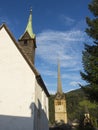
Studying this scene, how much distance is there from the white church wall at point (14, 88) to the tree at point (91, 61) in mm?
4197

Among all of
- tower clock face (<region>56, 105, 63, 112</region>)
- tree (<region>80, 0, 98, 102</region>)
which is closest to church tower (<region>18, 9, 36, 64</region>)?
tree (<region>80, 0, 98, 102</region>)

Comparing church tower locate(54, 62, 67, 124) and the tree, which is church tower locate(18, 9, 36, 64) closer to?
the tree

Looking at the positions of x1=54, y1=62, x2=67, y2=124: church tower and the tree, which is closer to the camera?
the tree

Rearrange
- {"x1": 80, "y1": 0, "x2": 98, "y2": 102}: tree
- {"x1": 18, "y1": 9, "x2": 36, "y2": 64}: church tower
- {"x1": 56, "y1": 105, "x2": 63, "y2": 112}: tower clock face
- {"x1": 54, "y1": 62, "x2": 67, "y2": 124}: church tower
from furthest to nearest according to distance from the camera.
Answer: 1. {"x1": 56, "y1": 105, "x2": 63, "y2": 112}: tower clock face
2. {"x1": 54, "y1": 62, "x2": 67, "y2": 124}: church tower
3. {"x1": 18, "y1": 9, "x2": 36, "y2": 64}: church tower
4. {"x1": 80, "y1": 0, "x2": 98, "y2": 102}: tree

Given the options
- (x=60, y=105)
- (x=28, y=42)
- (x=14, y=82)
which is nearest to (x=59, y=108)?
(x=60, y=105)

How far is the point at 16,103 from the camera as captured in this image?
16562mm

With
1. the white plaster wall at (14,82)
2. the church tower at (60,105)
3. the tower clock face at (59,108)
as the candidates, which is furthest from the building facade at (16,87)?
the tower clock face at (59,108)

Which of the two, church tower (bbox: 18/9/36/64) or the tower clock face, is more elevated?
church tower (bbox: 18/9/36/64)

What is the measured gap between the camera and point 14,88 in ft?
55.9

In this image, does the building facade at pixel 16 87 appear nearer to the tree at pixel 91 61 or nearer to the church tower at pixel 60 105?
the tree at pixel 91 61

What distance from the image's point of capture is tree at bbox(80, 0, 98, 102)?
591 inches

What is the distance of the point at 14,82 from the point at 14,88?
490 millimetres

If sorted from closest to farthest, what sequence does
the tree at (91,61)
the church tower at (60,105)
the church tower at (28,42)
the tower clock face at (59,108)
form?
the tree at (91,61), the church tower at (28,42), the church tower at (60,105), the tower clock face at (59,108)

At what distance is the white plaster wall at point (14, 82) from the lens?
53.8 feet
